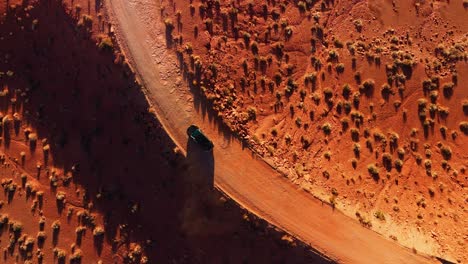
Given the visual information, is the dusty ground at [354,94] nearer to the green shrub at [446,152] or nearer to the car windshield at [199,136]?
the green shrub at [446,152]

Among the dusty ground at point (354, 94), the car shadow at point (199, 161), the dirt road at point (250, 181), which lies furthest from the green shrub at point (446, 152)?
the car shadow at point (199, 161)

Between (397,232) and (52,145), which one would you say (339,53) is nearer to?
(397,232)

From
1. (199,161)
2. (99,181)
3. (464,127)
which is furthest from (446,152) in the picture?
(99,181)

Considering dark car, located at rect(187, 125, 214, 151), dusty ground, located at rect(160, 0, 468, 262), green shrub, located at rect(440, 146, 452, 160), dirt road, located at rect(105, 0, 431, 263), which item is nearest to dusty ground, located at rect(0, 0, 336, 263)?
dirt road, located at rect(105, 0, 431, 263)

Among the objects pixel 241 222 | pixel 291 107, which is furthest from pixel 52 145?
pixel 291 107

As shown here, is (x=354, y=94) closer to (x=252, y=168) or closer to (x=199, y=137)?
(x=252, y=168)

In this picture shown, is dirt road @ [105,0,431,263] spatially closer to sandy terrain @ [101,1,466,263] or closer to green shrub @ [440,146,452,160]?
sandy terrain @ [101,1,466,263]
